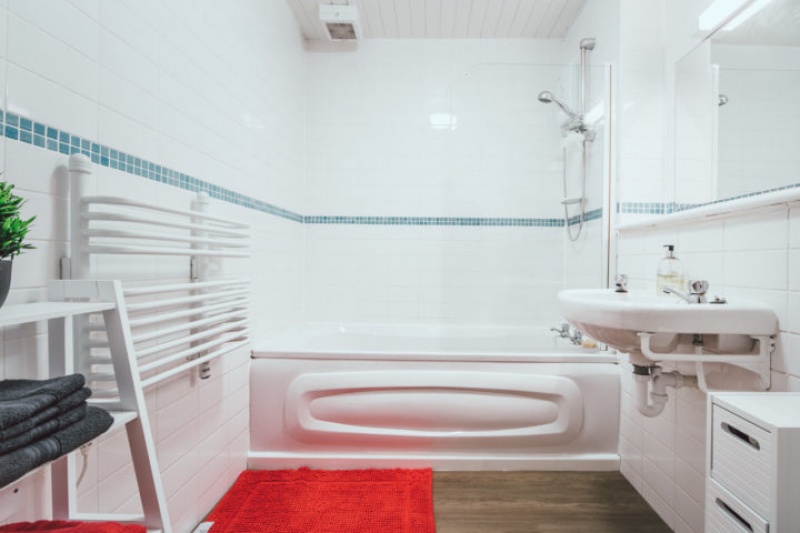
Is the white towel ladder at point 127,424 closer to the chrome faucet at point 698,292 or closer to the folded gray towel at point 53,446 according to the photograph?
the folded gray towel at point 53,446

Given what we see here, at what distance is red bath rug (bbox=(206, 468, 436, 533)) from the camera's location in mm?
1648

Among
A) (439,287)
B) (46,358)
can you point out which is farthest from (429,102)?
(46,358)

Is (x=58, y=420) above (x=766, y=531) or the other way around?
above

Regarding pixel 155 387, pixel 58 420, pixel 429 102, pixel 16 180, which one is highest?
pixel 429 102

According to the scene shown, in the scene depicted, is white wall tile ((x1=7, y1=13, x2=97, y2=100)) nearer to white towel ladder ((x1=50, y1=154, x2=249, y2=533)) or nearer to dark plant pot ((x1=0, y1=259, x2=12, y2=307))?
white towel ladder ((x1=50, y1=154, x2=249, y2=533))

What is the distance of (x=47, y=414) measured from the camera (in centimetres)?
66

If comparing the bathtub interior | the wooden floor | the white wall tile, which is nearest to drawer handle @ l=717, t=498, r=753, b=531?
the wooden floor

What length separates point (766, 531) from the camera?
0.83 meters

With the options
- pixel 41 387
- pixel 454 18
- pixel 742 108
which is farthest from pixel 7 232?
pixel 454 18

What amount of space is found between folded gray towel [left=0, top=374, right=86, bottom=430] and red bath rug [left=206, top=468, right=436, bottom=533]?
1180mm

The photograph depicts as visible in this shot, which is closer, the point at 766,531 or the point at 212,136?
the point at 766,531

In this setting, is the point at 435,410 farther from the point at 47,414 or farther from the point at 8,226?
the point at 8,226

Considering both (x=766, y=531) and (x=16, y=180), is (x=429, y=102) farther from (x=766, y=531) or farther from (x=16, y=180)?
(x=766, y=531)

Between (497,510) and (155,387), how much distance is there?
1.39 m
